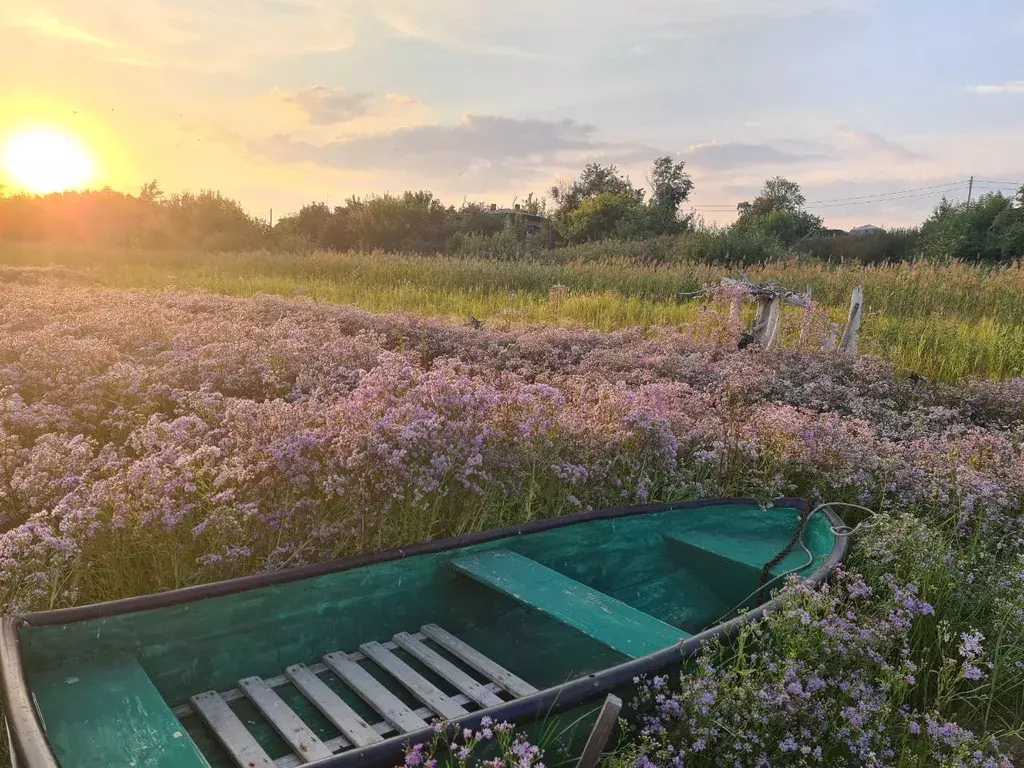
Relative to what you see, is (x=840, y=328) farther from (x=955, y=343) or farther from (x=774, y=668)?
(x=774, y=668)

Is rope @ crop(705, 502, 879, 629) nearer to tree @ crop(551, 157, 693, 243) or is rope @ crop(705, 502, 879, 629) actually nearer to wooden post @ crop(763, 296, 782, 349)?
wooden post @ crop(763, 296, 782, 349)

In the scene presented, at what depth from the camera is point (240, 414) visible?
4098mm

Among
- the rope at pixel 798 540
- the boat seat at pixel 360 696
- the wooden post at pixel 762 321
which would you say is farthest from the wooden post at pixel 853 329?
the boat seat at pixel 360 696

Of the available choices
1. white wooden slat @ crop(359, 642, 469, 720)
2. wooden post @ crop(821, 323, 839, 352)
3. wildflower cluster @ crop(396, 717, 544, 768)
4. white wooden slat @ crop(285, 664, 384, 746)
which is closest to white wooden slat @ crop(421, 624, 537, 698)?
white wooden slat @ crop(359, 642, 469, 720)

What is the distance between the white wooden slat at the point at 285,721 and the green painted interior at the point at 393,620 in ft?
0.22

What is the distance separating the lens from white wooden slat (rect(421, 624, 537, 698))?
3.08 m

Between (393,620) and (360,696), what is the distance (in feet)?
1.38

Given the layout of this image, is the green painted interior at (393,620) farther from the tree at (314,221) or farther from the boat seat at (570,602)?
the tree at (314,221)

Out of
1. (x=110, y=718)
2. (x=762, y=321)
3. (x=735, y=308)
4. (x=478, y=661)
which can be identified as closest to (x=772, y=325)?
(x=762, y=321)

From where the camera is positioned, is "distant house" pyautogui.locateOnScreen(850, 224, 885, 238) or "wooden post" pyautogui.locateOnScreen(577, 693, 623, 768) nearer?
"wooden post" pyautogui.locateOnScreen(577, 693, 623, 768)

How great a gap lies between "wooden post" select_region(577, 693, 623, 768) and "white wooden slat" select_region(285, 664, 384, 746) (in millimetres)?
887

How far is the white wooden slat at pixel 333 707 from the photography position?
8.91 feet

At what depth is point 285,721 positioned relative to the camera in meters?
2.72

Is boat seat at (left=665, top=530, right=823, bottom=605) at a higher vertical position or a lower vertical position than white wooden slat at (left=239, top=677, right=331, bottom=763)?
higher
